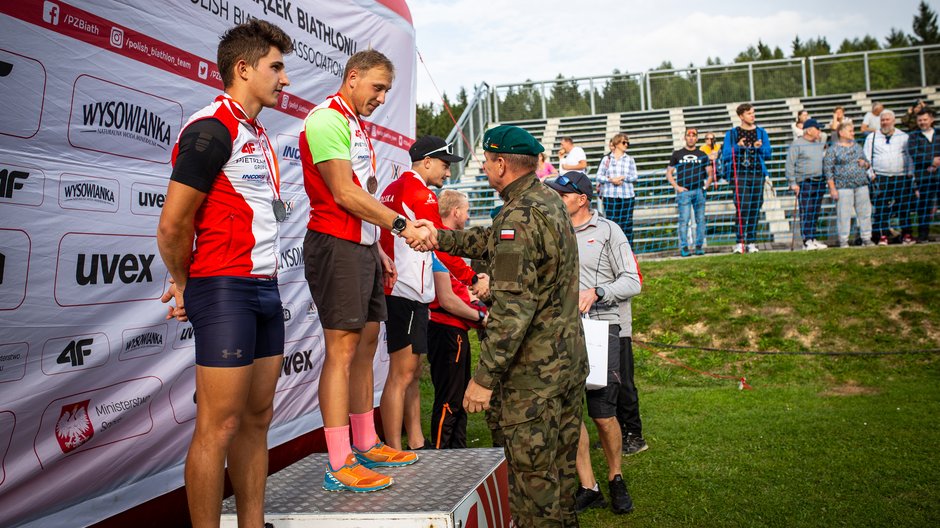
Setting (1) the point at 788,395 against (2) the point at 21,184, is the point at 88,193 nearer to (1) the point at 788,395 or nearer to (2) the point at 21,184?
(2) the point at 21,184

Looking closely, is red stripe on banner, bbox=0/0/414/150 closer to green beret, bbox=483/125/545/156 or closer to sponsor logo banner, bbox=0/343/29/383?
sponsor logo banner, bbox=0/343/29/383

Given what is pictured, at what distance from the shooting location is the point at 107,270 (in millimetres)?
3881

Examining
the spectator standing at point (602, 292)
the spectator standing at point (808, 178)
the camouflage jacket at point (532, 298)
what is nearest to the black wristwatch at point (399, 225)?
the camouflage jacket at point (532, 298)

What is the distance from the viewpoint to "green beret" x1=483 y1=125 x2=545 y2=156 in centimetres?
347

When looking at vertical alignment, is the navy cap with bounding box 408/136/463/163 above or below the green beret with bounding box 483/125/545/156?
above

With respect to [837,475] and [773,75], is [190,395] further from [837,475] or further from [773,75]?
[773,75]

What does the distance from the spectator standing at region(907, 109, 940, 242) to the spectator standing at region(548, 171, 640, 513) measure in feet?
28.3

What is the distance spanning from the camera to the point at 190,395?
4438 mm

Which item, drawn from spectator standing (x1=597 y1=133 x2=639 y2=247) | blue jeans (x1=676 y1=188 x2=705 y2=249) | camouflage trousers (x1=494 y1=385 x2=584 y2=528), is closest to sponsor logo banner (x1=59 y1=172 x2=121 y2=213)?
camouflage trousers (x1=494 y1=385 x2=584 y2=528)

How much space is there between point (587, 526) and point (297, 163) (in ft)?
10.6

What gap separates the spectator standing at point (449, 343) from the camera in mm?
5824

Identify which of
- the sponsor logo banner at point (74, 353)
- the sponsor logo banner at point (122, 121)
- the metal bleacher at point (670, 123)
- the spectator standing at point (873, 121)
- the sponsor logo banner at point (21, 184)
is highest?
the metal bleacher at point (670, 123)

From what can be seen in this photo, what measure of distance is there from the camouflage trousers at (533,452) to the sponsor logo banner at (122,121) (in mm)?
2356

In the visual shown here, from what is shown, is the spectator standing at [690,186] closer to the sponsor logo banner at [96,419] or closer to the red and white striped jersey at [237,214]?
the sponsor logo banner at [96,419]
